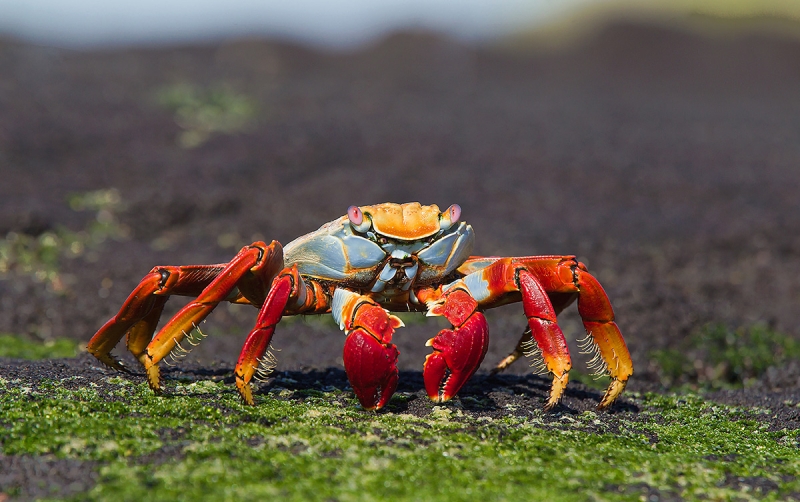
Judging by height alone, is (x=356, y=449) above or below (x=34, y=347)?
above

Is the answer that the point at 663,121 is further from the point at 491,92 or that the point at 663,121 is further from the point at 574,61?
the point at 574,61

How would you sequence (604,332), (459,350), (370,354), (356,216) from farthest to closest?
(604,332) → (356,216) → (459,350) → (370,354)

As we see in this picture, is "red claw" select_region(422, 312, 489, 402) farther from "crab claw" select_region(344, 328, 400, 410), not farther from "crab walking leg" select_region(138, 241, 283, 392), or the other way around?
"crab walking leg" select_region(138, 241, 283, 392)

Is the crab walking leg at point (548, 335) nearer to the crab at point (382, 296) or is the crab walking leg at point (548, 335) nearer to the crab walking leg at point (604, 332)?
the crab at point (382, 296)

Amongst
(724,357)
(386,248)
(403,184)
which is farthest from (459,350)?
(403,184)

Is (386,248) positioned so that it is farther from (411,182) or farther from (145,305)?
(411,182)

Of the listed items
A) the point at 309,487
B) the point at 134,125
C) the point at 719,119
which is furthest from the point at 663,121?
the point at 309,487
